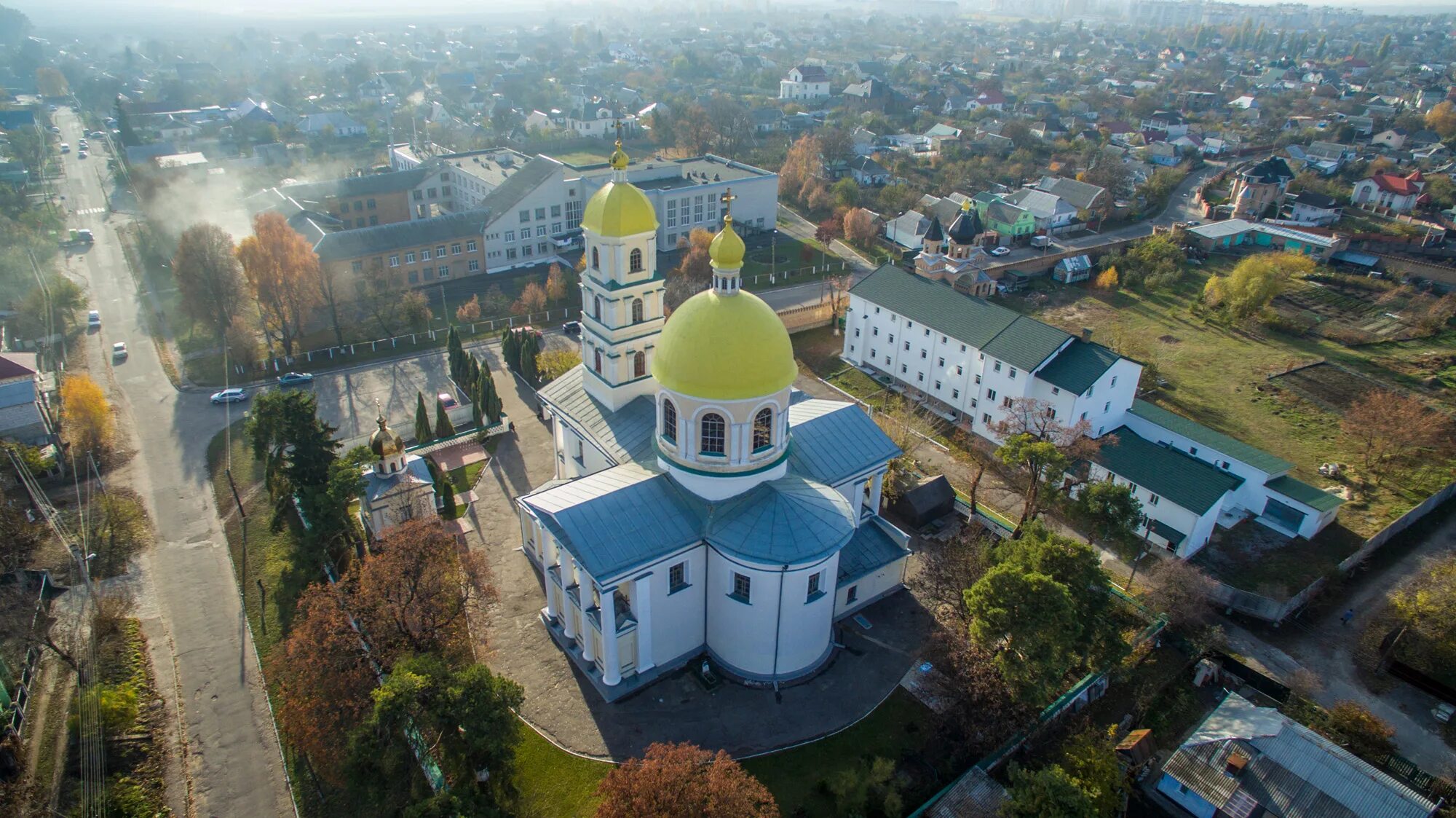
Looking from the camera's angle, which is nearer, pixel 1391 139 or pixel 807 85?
pixel 1391 139

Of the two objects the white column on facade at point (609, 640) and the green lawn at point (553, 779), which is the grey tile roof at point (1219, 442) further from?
the green lawn at point (553, 779)

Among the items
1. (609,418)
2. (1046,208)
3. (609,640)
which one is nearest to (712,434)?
(609,418)

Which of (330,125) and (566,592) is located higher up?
(330,125)

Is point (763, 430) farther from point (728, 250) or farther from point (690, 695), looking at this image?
point (690, 695)

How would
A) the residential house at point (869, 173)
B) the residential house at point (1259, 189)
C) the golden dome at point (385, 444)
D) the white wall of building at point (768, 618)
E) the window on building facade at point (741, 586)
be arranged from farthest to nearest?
the residential house at point (869, 173)
the residential house at point (1259, 189)
the golden dome at point (385, 444)
the window on building facade at point (741, 586)
the white wall of building at point (768, 618)

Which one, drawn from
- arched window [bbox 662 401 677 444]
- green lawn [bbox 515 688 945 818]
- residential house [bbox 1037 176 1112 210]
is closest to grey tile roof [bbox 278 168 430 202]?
arched window [bbox 662 401 677 444]

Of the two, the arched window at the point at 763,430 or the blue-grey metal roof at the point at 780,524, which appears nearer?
the blue-grey metal roof at the point at 780,524

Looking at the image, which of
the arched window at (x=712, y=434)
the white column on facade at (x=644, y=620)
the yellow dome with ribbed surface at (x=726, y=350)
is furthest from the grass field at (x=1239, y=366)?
the white column on facade at (x=644, y=620)
